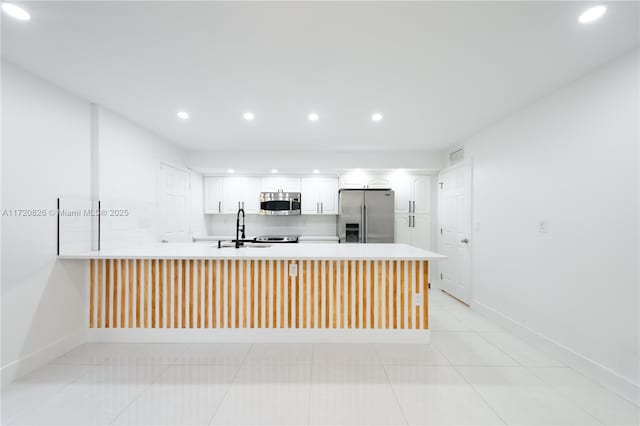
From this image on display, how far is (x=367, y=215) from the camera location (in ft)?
15.8

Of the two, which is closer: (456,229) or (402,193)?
(456,229)

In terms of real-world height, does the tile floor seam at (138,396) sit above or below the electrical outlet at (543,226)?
below

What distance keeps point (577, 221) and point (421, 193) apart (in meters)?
2.86

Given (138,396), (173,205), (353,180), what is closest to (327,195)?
(353,180)

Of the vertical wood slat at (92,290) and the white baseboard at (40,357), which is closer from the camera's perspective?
the white baseboard at (40,357)

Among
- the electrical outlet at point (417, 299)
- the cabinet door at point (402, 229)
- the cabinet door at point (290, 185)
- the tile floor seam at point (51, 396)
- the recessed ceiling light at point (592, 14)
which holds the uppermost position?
the recessed ceiling light at point (592, 14)

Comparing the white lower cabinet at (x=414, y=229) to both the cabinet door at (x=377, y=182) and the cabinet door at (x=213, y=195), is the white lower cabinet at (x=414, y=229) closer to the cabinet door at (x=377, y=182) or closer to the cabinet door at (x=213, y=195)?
the cabinet door at (x=377, y=182)

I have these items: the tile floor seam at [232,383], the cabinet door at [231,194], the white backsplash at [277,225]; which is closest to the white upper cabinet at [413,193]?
the white backsplash at [277,225]

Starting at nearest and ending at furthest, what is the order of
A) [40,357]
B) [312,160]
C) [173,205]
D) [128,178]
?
[40,357]
[128,178]
[173,205]
[312,160]

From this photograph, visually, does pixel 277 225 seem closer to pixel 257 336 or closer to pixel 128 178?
pixel 128 178

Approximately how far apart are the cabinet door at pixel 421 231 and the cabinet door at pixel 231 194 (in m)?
3.37

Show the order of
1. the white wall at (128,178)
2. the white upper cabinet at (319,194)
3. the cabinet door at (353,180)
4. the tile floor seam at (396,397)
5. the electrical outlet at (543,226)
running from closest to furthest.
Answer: the tile floor seam at (396,397), the electrical outlet at (543,226), the white wall at (128,178), the cabinet door at (353,180), the white upper cabinet at (319,194)

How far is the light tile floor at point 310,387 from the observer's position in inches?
66.7

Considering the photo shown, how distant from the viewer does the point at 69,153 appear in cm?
250
